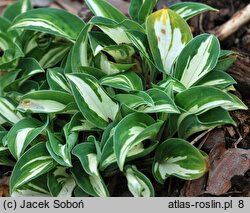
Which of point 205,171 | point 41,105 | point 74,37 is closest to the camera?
point 205,171

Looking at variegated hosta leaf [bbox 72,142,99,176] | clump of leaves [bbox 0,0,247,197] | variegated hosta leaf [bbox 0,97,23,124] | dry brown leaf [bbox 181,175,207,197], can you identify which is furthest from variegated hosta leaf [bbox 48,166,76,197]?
dry brown leaf [bbox 181,175,207,197]

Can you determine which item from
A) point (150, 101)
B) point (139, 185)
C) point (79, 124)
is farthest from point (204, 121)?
point (79, 124)

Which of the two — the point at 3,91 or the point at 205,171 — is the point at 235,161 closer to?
the point at 205,171

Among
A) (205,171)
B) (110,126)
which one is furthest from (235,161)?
(110,126)

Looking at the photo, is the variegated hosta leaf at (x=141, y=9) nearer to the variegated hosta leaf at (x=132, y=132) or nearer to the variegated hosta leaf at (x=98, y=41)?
the variegated hosta leaf at (x=98, y=41)

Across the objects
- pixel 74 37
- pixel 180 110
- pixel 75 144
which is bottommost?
pixel 75 144

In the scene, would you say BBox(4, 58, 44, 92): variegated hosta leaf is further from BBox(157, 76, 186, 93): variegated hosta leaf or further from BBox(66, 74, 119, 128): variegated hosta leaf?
BBox(157, 76, 186, 93): variegated hosta leaf
